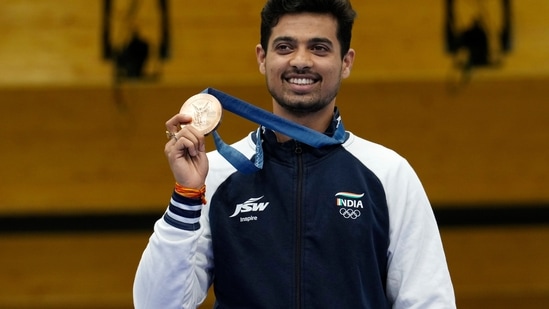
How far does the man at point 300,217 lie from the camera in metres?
2.24

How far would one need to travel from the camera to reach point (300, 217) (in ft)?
7.50

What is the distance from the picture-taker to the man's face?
2332 millimetres

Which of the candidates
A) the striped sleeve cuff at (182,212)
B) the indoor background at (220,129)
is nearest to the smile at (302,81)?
the striped sleeve cuff at (182,212)

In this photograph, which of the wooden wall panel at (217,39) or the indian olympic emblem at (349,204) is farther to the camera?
the wooden wall panel at (217,39)

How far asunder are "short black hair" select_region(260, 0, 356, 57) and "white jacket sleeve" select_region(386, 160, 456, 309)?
361mm

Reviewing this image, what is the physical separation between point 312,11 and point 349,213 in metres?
0.49

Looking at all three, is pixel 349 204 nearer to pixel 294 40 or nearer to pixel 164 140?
pixel 294 40

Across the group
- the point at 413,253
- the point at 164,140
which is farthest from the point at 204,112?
the point at 164,140

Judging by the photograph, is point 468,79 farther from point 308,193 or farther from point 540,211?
point 308,193

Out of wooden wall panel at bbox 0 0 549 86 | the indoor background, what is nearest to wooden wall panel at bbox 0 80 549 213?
the indoor background

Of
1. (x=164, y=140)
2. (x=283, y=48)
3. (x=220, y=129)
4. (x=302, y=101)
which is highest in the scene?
(x=283, y=48)

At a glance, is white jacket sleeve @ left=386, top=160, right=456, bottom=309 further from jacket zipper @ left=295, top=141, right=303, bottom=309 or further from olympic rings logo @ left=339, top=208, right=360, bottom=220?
jacket zipper @ left=295, top=141, right=303, bottom=309

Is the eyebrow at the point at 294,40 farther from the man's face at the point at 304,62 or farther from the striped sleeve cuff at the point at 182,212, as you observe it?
the striped sleeve cuff at the point at 182,212

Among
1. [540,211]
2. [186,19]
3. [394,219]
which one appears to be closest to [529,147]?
[540,211]
